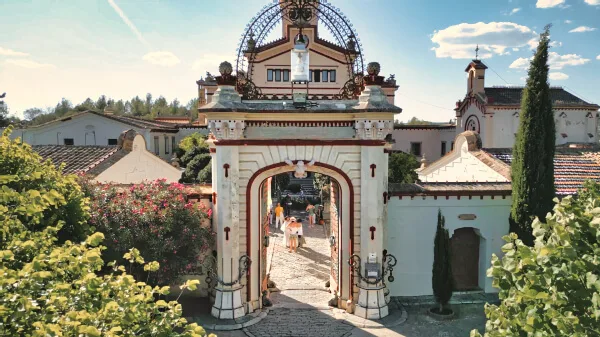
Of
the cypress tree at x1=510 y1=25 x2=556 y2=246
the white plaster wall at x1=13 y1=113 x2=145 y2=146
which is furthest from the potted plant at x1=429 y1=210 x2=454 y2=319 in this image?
the white plaster wall at x1=13 y1=113 x2=145 y2=146

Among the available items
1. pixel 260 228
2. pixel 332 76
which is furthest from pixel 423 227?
pixel 332 76

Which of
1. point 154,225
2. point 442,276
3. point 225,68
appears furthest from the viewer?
point 442,276

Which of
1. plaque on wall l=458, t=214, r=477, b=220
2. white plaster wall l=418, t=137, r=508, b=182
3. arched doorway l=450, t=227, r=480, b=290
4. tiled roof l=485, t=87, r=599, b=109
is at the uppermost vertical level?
tiled roof l=485, t=87, r=599, b=109

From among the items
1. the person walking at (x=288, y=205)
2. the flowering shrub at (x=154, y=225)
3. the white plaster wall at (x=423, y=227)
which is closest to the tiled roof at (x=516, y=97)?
the person walking at (x=288, y=205)

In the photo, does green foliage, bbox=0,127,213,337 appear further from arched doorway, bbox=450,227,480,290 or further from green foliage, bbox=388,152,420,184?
green foliage, bbox=388,152,420,184

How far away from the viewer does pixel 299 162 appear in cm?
1144

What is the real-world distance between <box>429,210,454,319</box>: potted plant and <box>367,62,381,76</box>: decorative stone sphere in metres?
4.58

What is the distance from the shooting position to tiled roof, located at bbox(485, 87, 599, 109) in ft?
105

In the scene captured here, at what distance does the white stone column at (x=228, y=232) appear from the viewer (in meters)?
11.2

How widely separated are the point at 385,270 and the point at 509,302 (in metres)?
7.15

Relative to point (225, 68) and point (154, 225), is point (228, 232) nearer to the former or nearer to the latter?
point (154, 225)

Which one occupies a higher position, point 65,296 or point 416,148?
point 416,148

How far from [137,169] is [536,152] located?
44.5ft

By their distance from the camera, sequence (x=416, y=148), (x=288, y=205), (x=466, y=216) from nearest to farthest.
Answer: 1. (x=466, y=216)
2. (x=288, y=205)
3. (x=416, y=148)
